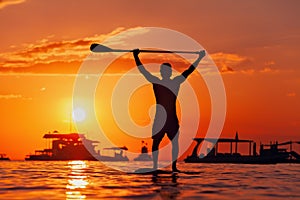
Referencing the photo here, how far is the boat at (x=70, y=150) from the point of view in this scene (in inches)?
6137

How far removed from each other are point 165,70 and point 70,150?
477ft

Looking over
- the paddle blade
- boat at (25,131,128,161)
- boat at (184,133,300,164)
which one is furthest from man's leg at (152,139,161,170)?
boat at (25,131,128,161)

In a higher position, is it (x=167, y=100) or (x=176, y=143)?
(x=167, y=100)

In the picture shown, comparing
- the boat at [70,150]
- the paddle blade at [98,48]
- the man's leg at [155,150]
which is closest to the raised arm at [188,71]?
the man's leg at [155,150]

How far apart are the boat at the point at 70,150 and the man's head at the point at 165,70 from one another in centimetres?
13729

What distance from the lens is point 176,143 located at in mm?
14148

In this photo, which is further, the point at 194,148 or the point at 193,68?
the point at 194,148

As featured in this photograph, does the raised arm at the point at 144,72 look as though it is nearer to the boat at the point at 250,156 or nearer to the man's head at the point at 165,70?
the man's head at the point at 165,70

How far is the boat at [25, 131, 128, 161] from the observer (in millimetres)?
155875

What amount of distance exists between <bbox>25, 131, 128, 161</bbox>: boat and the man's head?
137293mm

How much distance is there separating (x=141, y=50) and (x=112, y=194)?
7611 mm

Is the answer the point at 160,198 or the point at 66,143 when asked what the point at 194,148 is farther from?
the point at 160,198

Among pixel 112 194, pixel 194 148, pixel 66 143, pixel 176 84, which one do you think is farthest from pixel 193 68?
pixel 66 143

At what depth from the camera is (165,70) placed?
14195mm
